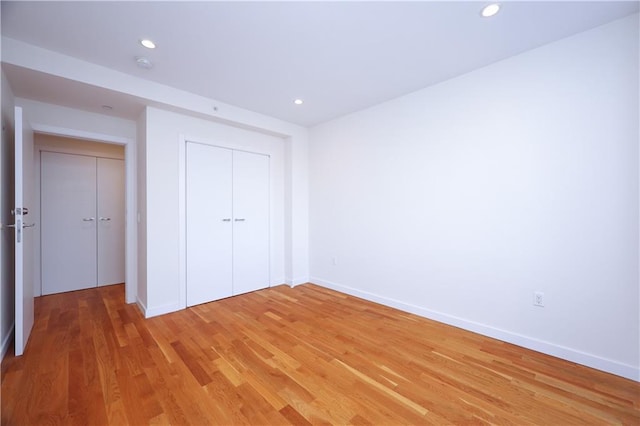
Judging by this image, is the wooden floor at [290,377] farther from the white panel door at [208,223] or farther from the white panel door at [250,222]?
the white panel door at [250,222]

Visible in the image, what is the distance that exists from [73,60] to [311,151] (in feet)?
9.15

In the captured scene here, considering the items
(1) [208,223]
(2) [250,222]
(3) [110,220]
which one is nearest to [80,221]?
(3) [110,220]

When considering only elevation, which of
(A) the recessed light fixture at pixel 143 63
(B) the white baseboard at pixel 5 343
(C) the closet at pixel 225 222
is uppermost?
(A) the recessed light fixture at pixel 143 63

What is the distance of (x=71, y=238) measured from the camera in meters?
3.64

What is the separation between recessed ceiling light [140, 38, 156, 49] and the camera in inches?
78.2

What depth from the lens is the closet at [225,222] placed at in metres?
3.13

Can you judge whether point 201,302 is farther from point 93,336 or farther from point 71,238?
point 71,238

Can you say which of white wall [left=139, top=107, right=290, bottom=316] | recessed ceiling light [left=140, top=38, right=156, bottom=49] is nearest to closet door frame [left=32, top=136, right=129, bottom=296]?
white wall [left=139, top=107, right=290, bottom=316]

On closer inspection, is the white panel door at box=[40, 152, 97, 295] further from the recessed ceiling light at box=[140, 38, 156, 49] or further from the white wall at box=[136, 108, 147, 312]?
the recessed ceiling light at box=[140, 38, 156, 49]

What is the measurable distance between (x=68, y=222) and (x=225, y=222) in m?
2.30

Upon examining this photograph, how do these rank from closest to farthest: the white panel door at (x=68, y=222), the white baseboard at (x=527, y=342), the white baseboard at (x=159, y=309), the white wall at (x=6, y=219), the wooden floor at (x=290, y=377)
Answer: the wooden floor at (x=290, y=377) < the white baseboard at (x=527, y=342) < the white wall at (x=6, y=219) < the white baseboard at (x=159, y=309) < the white panel door at (x=68, y=222)

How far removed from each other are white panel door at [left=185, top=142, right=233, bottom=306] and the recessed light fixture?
3.00 ft

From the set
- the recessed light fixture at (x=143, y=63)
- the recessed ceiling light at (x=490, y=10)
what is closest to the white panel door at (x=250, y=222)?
the recessed light fixture at (x=143, y=63)

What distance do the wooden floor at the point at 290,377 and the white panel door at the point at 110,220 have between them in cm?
133
